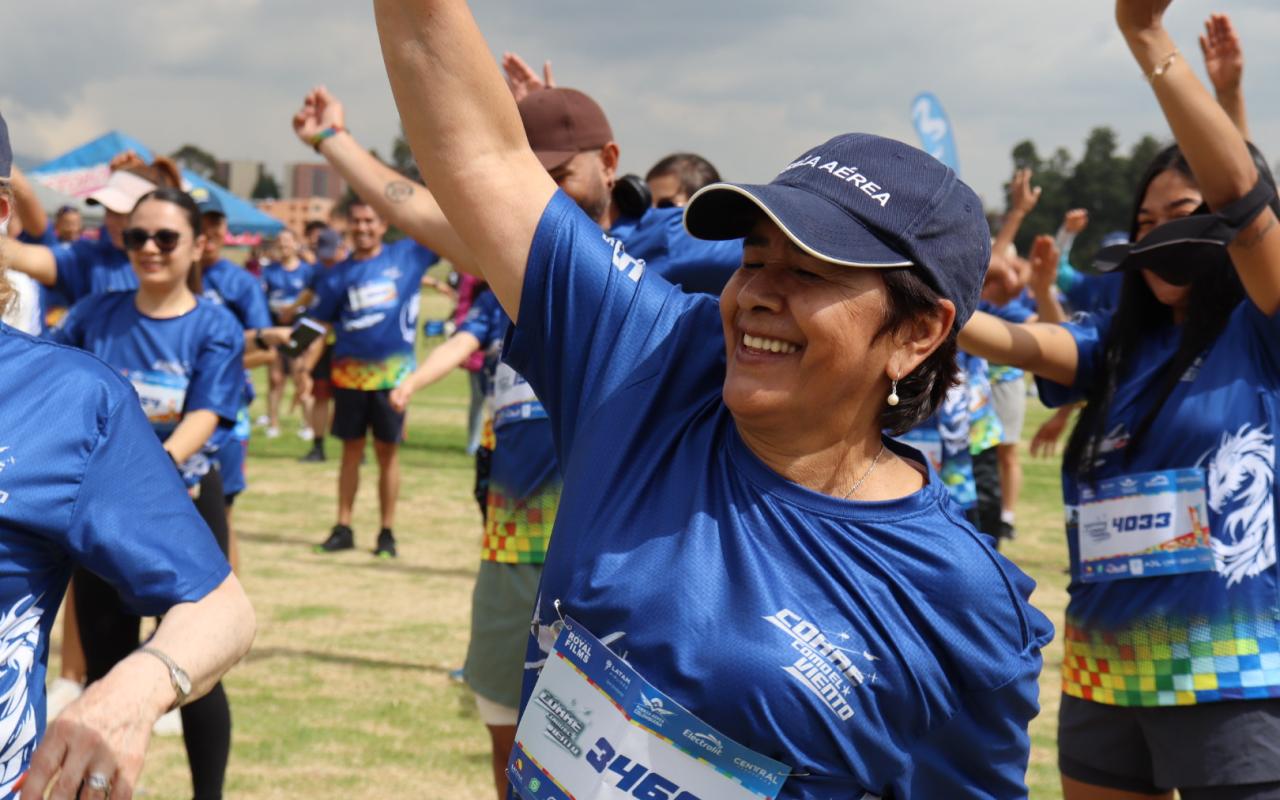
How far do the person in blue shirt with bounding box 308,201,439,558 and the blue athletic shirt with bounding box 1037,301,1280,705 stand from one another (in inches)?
269

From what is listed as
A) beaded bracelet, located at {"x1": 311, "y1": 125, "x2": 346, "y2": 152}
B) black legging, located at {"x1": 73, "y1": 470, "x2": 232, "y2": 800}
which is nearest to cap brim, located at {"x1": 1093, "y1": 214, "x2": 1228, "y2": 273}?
beaded bracelet, located at {"x1": 311, "y1": 125, "x2": 346, "y2": 152}

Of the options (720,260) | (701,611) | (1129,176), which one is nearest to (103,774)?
(701,611)

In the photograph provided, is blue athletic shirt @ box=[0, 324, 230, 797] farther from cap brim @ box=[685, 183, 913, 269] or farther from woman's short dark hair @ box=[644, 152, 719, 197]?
woman's short dark hair @ box=[644, 152, 719, 197]

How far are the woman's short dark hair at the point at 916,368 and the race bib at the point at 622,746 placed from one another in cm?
56

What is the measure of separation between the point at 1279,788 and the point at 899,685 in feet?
5.43

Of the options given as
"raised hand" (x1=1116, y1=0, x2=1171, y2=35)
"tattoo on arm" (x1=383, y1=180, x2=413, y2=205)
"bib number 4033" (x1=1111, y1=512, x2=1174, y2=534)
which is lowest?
"bib number 4033" (x1=1111, y1=512, x2=1174, y2=534)

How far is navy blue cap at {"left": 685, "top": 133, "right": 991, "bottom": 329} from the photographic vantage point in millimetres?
1806

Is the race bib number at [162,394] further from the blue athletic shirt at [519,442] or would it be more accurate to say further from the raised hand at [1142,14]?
the raised hand at [1142,14]

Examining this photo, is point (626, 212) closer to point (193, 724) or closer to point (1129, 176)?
point (193, 724)

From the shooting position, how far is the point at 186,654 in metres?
1.90

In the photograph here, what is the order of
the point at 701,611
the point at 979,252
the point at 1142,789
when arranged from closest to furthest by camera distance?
the point at 701,611, the point at 979,252, the point at 1142,789

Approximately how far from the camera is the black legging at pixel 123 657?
419 cm

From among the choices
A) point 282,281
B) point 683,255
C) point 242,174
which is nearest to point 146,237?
point 683,255

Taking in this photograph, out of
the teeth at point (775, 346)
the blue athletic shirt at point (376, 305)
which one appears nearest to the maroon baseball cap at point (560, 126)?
the teeth at point (775, 346)
